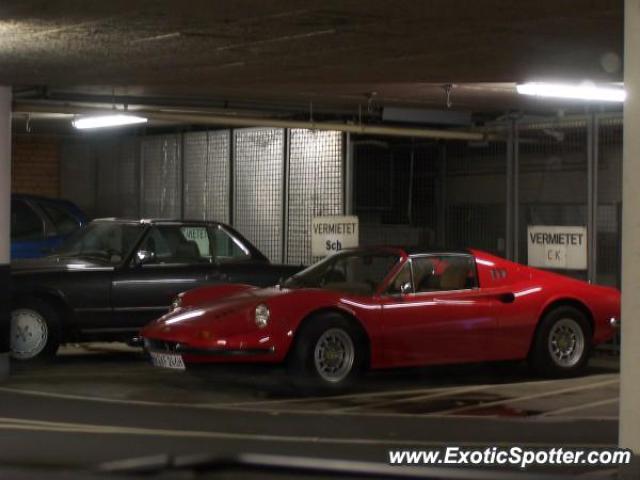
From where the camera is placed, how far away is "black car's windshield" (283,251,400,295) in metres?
11.8

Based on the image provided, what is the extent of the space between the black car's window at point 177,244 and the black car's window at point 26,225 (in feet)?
13.6

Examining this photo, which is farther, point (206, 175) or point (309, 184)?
point (206, 175)

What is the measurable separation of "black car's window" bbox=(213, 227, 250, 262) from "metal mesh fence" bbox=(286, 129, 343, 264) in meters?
2.78

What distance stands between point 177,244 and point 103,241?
968 millimetres

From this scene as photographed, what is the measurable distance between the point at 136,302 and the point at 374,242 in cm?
557

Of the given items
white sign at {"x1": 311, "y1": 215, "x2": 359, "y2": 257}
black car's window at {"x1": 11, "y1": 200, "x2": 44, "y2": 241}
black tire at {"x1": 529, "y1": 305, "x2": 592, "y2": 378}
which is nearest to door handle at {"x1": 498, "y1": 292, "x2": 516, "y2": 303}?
black tire at {"x1": 529, "y1": 305, "x2": 592, "y2": 378}

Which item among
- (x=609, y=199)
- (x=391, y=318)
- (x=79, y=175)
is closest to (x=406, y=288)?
(x=391, y=318)

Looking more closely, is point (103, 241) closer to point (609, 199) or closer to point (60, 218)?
point (60, 218)

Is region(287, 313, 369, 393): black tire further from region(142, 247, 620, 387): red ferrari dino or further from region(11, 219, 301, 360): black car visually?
region(11, 219, 301, 360): black car

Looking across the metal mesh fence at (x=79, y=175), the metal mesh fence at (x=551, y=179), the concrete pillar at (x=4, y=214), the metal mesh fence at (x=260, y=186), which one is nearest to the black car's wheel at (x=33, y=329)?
the concrete pillar at (x=4, y=214)

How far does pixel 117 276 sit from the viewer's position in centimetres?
1363

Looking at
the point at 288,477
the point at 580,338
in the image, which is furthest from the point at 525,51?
the point at 288,477

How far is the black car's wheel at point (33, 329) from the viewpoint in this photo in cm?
1311

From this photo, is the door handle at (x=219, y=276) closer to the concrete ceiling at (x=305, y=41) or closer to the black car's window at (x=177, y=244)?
the black car's window at (x=177, y=244)
